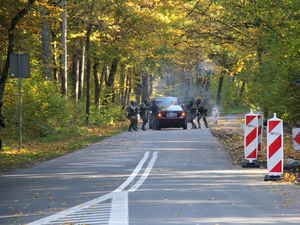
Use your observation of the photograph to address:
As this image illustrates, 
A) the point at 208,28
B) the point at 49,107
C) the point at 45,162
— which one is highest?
the point at 208,28

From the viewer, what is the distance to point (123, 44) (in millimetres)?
29250

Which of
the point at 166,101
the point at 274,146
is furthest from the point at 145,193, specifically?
the point at 166,101

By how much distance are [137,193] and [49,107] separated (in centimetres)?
1294

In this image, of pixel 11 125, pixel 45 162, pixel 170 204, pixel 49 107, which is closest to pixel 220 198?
pixel 170 204

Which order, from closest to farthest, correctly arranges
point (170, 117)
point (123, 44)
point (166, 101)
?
point (170, 117) → point (123, 44) → point (166, 101)

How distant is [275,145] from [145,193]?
3.31 metres

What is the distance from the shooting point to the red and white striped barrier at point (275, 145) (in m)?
9.05

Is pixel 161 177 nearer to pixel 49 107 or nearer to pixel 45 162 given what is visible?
pixel 45 162

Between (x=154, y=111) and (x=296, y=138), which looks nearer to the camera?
(x=296, y=138)

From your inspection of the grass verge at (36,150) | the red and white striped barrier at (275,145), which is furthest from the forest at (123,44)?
the red and white striped barrier at (275,145)

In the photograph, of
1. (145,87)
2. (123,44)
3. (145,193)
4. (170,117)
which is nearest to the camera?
(145,193)

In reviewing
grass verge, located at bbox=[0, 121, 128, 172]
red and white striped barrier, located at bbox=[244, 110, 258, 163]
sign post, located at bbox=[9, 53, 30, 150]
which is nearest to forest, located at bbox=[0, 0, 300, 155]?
sign post, located at bbox=[9, 53, 30, 150]

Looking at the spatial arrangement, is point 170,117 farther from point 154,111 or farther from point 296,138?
point 296,138

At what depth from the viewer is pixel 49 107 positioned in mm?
19609
